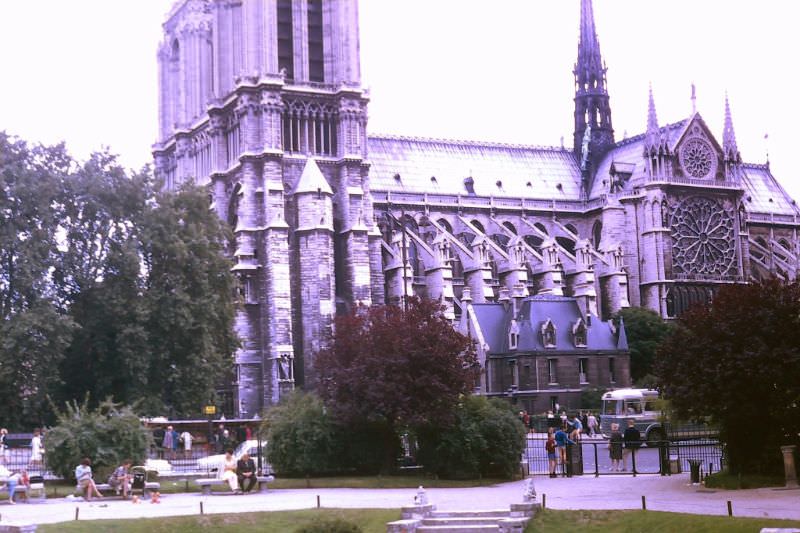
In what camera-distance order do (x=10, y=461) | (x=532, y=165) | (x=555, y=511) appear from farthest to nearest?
(x=532, y=165)
(x=10, y=461)
(x=555, y=511)

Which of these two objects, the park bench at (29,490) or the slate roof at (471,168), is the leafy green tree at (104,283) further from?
the slate roof at (471,168)

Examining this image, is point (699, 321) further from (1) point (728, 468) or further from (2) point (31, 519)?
(2) point (31, 519)

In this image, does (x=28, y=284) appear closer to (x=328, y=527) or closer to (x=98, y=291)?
(x=98, y=291)

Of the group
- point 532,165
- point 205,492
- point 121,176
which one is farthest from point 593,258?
point 205,492

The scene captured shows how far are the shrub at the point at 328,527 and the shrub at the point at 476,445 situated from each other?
17612 millimetres

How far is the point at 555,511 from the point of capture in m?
29.8

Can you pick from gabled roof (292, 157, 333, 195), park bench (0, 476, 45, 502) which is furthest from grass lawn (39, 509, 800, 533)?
gabled roof (292, 157, 333, 195)

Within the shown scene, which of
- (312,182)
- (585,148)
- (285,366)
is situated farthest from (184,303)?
(585,148)

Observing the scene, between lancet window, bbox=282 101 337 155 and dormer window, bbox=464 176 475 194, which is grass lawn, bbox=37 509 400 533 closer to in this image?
lancet window, bbox=282 101 337 155

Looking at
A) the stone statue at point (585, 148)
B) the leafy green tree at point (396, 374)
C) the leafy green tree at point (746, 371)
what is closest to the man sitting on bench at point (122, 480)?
the leafy green tree at point (396, 374)

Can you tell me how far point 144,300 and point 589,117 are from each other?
66.2 meters

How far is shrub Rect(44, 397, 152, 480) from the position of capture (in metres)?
39.3

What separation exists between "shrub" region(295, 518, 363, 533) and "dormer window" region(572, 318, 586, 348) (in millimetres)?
61375

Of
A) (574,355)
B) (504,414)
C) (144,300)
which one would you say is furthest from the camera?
(574,355)
